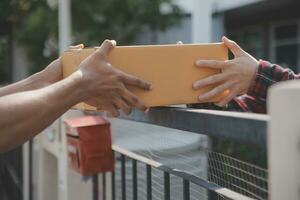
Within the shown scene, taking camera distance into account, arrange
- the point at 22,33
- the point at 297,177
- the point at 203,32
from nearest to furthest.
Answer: the point at 297,177 < the point at 203,32 < the point at 22,33

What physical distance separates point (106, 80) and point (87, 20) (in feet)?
32.0

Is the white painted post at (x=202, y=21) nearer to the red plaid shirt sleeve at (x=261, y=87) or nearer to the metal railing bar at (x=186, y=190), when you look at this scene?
the red plaid shirt sleeve at (x=261, y=87)

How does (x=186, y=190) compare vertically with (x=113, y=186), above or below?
above

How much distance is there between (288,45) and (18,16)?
6134mm

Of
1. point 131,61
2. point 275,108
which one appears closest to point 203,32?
point 131,61

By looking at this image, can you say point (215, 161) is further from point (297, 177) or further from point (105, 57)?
point (297, 177)

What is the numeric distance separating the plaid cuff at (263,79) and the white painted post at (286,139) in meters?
0.83

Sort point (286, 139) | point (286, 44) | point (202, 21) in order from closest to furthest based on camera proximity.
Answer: point (286, 139), point (202, 21), point (286, 44)

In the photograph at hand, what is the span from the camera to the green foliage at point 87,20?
11.0m

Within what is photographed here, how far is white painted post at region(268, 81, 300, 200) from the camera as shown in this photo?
0.96m

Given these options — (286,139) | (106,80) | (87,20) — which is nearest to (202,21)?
(106,80)

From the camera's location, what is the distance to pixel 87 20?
36.8 feet

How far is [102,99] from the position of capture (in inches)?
66.5

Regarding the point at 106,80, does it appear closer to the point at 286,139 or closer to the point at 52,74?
the point at 52,74
